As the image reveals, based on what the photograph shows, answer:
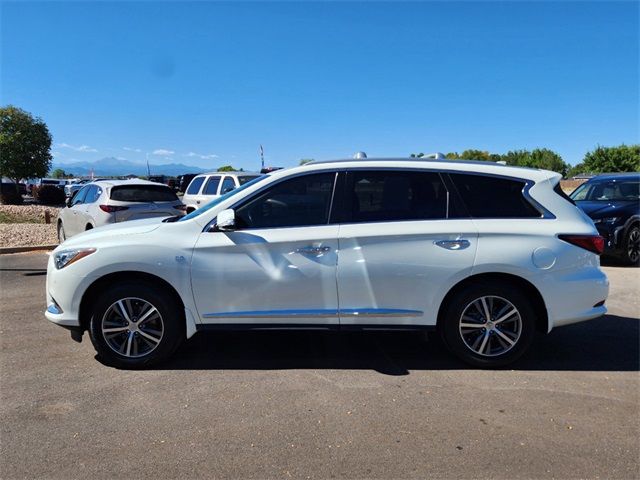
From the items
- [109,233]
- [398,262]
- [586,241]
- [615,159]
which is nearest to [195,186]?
[109,233]

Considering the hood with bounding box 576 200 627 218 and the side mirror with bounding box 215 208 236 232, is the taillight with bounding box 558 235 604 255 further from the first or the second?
the hood with bounding box 576 200 627 218

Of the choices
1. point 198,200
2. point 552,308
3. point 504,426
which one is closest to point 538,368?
point 552,308

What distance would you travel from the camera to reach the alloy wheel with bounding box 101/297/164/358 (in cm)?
411

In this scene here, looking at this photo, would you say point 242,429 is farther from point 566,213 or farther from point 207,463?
point 566,213

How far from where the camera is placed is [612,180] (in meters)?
10.4

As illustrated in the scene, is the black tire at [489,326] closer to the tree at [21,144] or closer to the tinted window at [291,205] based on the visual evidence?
the tinted window at [291,205]

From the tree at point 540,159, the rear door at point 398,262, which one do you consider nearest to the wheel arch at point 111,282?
the rear door at point 398,262

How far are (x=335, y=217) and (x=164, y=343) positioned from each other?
1812mm

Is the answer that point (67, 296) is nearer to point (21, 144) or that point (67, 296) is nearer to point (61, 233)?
point (61, 233)

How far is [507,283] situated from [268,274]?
6.67 feet

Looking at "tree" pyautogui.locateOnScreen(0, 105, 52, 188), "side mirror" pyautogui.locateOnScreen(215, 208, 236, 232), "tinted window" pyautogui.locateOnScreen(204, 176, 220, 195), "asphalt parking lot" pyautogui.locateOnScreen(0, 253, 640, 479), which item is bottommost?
"asphalt parking lot" pyautogui.locateOnScreen(0, 253, 640, 479)

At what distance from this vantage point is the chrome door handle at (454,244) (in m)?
4.06

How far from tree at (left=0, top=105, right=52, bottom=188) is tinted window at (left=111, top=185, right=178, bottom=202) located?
17.9 meters

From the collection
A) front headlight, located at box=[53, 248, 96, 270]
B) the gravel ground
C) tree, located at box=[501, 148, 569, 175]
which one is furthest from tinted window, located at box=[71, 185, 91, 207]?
tree, located at box=[501, 148, 569, 175]
